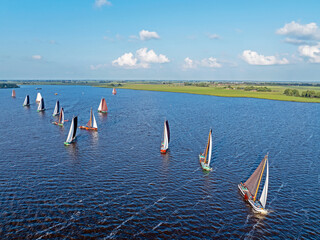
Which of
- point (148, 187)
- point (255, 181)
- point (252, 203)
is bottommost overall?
point (252, 203)

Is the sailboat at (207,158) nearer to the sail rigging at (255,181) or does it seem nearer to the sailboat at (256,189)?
the sailboat at (256,189)

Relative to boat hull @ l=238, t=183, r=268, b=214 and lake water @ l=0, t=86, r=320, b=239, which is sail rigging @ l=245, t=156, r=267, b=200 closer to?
boat hull @ l=238, t=183, r=268, b=214

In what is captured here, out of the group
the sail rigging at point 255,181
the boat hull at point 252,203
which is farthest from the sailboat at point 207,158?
the sail rigging at point 255,181

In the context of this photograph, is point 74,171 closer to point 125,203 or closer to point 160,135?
point 125,203

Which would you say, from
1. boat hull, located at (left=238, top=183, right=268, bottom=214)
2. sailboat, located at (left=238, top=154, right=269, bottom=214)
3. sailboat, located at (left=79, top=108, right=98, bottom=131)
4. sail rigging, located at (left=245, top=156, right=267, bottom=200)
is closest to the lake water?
boat hull, located at (left=238, top=183, right=268, bottom=214)

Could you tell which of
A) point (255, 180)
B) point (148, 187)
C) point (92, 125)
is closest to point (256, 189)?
point (255, 180)

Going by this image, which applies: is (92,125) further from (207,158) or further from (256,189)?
(256,189)

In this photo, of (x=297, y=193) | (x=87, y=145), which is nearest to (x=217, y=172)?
(x=297, y=193)

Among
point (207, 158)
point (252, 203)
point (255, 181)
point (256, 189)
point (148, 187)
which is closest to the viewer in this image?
point (252, 203)
